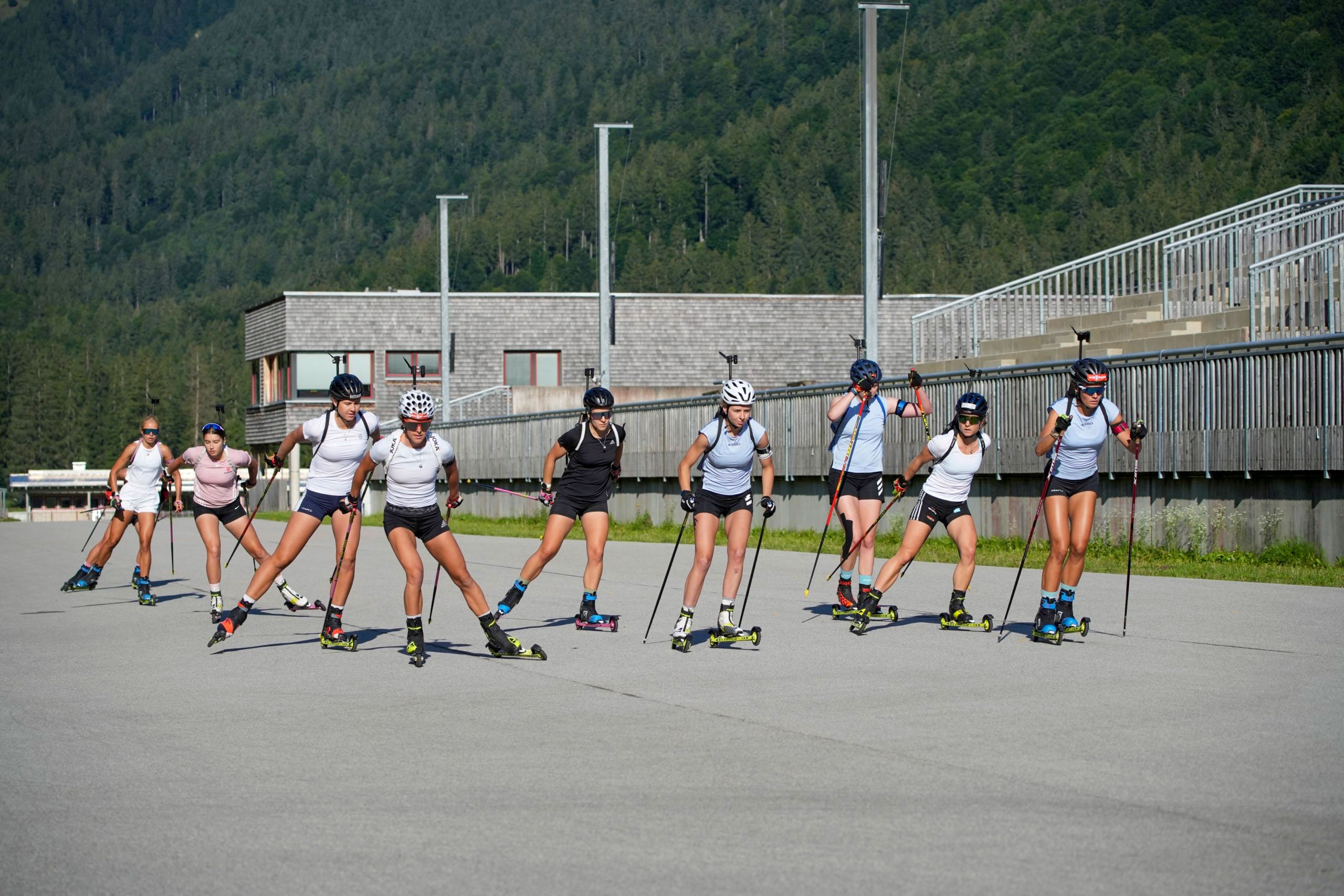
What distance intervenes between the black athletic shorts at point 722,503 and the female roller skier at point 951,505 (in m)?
1.47

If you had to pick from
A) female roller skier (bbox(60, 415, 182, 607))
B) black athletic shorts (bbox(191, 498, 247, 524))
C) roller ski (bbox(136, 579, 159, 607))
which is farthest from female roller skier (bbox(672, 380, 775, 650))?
female roller skier (bbox(60, 415, 182, 607))

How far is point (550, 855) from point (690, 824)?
→ 2.27 feet

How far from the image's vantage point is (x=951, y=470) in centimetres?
1366

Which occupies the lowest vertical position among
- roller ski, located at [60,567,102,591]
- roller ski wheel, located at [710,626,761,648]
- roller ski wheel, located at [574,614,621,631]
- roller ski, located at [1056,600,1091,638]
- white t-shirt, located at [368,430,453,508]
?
roller ski, located at [60,567,102,591]

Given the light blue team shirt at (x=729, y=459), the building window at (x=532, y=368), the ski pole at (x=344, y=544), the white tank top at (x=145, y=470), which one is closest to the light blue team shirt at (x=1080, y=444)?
the light blue team shirt at (x=729, y=459)

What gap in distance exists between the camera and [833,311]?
61.4 m

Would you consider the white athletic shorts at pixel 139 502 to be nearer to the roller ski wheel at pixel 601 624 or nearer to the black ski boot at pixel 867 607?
the roller ski wheel at pixel 601 624

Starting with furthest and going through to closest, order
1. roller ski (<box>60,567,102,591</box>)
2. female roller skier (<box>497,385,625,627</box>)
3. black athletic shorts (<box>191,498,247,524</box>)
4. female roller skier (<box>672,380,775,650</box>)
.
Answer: roller ski (<box>60,567,102,591</box>)
black athletic shorts (<box>191,498,247,524</box>)
female roller skier (<box>497,385,625,627</box>)
female roller skier (<box>672,380,775,650</box>)

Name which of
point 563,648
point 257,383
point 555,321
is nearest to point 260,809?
point 563,648

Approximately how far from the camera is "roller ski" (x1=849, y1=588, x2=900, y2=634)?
43.7ft

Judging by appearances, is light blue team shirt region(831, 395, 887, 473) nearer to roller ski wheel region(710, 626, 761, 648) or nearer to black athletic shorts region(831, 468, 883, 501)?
black athletic shorts region(831, 468, 883, 501)

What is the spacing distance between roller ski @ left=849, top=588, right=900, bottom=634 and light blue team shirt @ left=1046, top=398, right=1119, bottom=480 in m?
1.86

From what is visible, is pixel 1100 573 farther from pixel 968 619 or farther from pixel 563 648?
pixel 563 648

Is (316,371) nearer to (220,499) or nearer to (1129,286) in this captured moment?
(1129,286)
